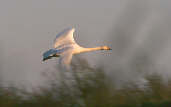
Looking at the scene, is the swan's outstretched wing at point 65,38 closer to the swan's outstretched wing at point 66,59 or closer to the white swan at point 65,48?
the white swan at point 65,48

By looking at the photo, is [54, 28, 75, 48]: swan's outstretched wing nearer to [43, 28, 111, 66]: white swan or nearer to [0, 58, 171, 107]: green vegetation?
[43, 28, 111, 66]: white swan

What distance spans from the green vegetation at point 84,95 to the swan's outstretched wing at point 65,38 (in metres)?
2.05

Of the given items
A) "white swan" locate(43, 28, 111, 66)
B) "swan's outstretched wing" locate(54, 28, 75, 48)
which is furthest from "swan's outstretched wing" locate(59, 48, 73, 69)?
"swan's outstretched wing" locate(54, 28, 75, 48)

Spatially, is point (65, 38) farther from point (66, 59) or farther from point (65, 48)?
point (66, 59)

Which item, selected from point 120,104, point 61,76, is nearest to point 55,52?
point 61,76

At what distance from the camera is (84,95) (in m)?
13.3

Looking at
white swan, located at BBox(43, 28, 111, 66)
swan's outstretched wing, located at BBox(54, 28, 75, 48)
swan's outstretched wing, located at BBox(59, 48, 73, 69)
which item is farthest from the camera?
swan's outstretched wing, located at BBox(54, 28, 75, 48)

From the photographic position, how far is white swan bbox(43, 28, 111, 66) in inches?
512

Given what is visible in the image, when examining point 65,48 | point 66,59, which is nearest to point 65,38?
point 65,48

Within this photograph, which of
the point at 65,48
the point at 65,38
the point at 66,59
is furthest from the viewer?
the point at 65,38

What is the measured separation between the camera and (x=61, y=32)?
52.0 ft

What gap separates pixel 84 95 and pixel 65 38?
256 cm

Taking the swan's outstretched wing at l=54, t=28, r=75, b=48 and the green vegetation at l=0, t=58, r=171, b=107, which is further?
the swan's outstretched wing at l=54, t=28, r=75, b=48

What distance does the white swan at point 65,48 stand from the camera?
1300 centimetres
